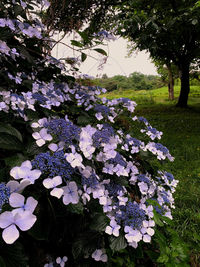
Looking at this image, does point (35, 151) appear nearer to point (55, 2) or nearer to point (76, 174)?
point (76, 174)

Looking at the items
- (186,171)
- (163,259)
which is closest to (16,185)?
(163,259)

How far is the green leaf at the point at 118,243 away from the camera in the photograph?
0.70m

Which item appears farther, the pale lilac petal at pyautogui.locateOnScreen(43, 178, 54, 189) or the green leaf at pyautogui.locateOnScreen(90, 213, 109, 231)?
the green leaf at pyautogui.locateOnScreen(90, 213, 109, 231)

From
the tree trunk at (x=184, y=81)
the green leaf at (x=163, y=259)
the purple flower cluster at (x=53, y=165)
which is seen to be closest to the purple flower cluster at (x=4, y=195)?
the purple flower cluster at (x=53, y=165)

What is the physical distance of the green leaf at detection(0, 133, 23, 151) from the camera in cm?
72

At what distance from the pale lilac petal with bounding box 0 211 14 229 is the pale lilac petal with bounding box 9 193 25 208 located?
0.02 m

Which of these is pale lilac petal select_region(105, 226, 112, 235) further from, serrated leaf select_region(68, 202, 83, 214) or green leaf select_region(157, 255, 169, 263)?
green leaf select_region(157, 255, 169, 263)

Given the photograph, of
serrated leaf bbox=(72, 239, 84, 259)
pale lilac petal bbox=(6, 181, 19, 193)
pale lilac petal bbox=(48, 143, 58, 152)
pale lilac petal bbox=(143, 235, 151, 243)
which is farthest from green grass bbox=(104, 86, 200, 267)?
pale lilac petal bbox=(6, 181, 19, 193)

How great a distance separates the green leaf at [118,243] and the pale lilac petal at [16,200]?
0.40 m

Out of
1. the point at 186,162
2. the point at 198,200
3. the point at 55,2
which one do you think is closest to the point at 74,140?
the point at 55,2

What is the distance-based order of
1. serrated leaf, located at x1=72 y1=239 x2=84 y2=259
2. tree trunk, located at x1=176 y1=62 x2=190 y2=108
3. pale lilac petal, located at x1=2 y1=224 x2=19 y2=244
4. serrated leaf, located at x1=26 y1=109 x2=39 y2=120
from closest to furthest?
1. pale lilac petal, located at x1=2 y1=224 x2=19 y2=244
2. serrated leaf, located at x1=72 y1=239 x2=84 y2=259
3. serrated leaf, located at x1=26 y1=109 x2=39 y2=120
4. tree trunk, located at x1=176 y1=62 x2=190 y2=108

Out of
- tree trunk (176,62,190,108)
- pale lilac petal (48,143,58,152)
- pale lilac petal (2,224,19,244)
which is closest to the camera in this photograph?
pale lilac petal (2,224,19,244)

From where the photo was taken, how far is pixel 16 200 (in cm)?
43

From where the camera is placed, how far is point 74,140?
2.46 feet
